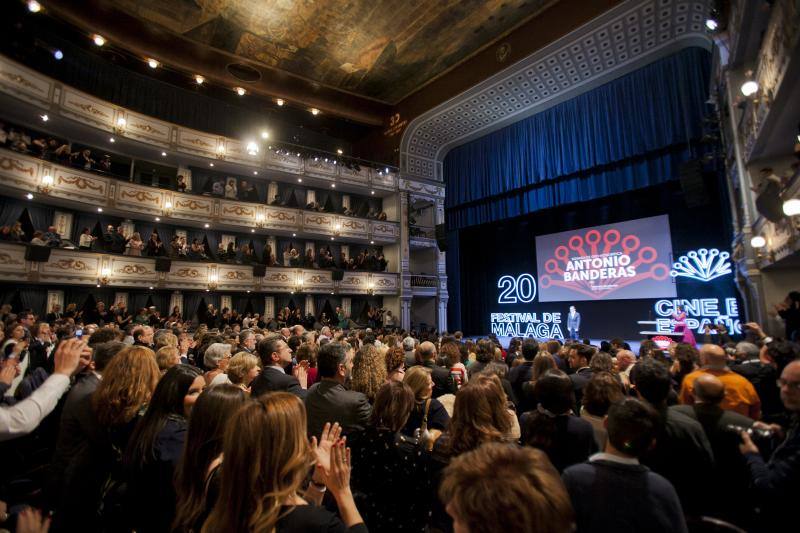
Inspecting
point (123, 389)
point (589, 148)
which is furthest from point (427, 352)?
point (589, 148)

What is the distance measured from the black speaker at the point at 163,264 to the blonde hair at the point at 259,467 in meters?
13.1

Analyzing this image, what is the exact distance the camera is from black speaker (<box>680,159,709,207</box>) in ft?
30.7

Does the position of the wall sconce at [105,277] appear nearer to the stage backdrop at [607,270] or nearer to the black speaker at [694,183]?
the stage backdrop at [607,270]

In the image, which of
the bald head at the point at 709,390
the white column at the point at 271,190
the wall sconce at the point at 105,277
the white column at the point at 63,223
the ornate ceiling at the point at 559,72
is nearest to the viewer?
the bald head at the point at 709,390

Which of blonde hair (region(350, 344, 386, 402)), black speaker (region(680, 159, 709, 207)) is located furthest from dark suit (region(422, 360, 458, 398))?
black speaker (region(680, 159, 709, 207))

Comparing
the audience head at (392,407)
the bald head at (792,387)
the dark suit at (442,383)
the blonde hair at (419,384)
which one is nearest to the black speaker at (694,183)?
the dark suit at (442,383)

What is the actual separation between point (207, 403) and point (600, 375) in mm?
2302

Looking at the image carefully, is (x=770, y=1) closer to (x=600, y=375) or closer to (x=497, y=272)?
(x=600, y=375)

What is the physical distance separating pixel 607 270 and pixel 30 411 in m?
15.1

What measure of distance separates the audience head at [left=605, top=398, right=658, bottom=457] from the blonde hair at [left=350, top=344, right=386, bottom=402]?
1.63m

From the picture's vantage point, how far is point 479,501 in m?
0.89

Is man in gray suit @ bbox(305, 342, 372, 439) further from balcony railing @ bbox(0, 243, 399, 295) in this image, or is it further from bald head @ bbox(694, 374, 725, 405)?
balcony railing @ bbox(0, 243, 399, 295)

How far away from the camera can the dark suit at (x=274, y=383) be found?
3230 mm

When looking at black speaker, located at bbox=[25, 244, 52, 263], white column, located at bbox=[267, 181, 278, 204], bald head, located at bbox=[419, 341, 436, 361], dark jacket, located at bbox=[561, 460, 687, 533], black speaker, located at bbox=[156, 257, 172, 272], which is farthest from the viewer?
white column, located at bbox=[267, 181, 278, 204]
